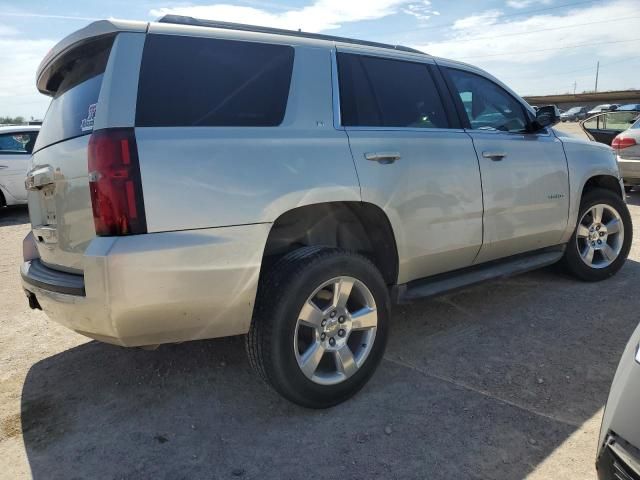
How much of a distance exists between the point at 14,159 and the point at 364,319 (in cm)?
927

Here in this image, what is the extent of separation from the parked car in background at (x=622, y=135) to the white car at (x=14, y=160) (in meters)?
10.0

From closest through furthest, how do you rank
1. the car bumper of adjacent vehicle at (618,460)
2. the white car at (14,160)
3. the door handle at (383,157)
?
the car bumper of adjacent vehicle at (618,460), the door handle at (383,157), the white car at (14,160)

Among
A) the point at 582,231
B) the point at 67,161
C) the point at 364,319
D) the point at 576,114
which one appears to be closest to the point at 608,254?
the point at 582,231

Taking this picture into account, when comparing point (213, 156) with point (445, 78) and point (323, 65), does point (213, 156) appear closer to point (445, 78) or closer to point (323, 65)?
point (323, 65)

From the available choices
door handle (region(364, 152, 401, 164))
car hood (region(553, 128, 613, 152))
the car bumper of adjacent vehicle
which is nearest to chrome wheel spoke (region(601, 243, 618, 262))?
car hood (region(553, 128, 613, 152))

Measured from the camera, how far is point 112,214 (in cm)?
220

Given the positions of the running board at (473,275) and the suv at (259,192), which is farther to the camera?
the running board at (473,275)

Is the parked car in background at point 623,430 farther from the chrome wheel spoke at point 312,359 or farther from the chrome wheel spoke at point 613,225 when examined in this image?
the chrome wheel spoke at point 613,225

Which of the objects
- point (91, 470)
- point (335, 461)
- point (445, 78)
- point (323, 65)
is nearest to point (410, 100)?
point (445, 78)

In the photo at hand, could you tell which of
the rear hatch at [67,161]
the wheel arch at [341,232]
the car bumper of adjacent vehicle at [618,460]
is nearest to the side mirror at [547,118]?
the wheel arch at [341,232]

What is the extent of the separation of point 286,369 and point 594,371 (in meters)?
1.90

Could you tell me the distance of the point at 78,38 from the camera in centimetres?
255

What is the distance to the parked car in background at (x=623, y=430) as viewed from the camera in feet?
5.33

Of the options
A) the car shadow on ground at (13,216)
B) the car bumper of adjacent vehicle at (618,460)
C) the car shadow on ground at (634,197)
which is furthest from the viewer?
the car shadow on ground at (13,216)
